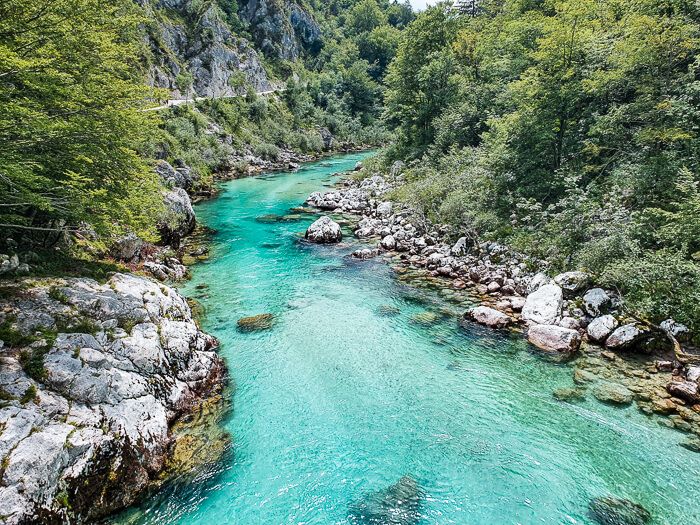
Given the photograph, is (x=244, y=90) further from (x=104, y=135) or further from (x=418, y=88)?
(x=104, y=135)

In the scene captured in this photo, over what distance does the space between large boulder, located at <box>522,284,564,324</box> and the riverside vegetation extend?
8 cm

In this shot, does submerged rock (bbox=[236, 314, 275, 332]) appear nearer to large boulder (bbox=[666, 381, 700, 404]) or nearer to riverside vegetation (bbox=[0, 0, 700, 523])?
riverside vegetation (bbox=[0, 0, 700, 523])

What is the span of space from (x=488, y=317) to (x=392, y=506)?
8.50 metres

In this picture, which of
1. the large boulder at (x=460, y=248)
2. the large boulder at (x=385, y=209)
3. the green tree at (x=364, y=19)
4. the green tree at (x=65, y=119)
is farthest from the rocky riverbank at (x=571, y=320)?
the green tree at (x=364, y=19)

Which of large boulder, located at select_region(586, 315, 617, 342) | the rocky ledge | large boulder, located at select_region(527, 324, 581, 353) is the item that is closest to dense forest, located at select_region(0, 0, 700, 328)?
large boulder, located at select_region(586, 315, 617, 342)

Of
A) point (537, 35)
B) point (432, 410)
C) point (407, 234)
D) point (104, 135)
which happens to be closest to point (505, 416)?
point (432, 410)

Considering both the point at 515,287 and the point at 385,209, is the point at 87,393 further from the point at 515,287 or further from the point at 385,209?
the point at 385,209

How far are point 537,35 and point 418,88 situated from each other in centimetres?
1236

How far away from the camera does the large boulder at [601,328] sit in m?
12.8

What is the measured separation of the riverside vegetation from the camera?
790 centimetres

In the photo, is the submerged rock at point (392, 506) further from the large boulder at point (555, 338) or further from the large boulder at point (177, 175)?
the large boulder at point (177, 175)

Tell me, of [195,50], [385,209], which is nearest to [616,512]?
[385,209]

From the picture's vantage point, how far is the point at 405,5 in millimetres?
142250

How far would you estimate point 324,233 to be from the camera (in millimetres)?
24328
